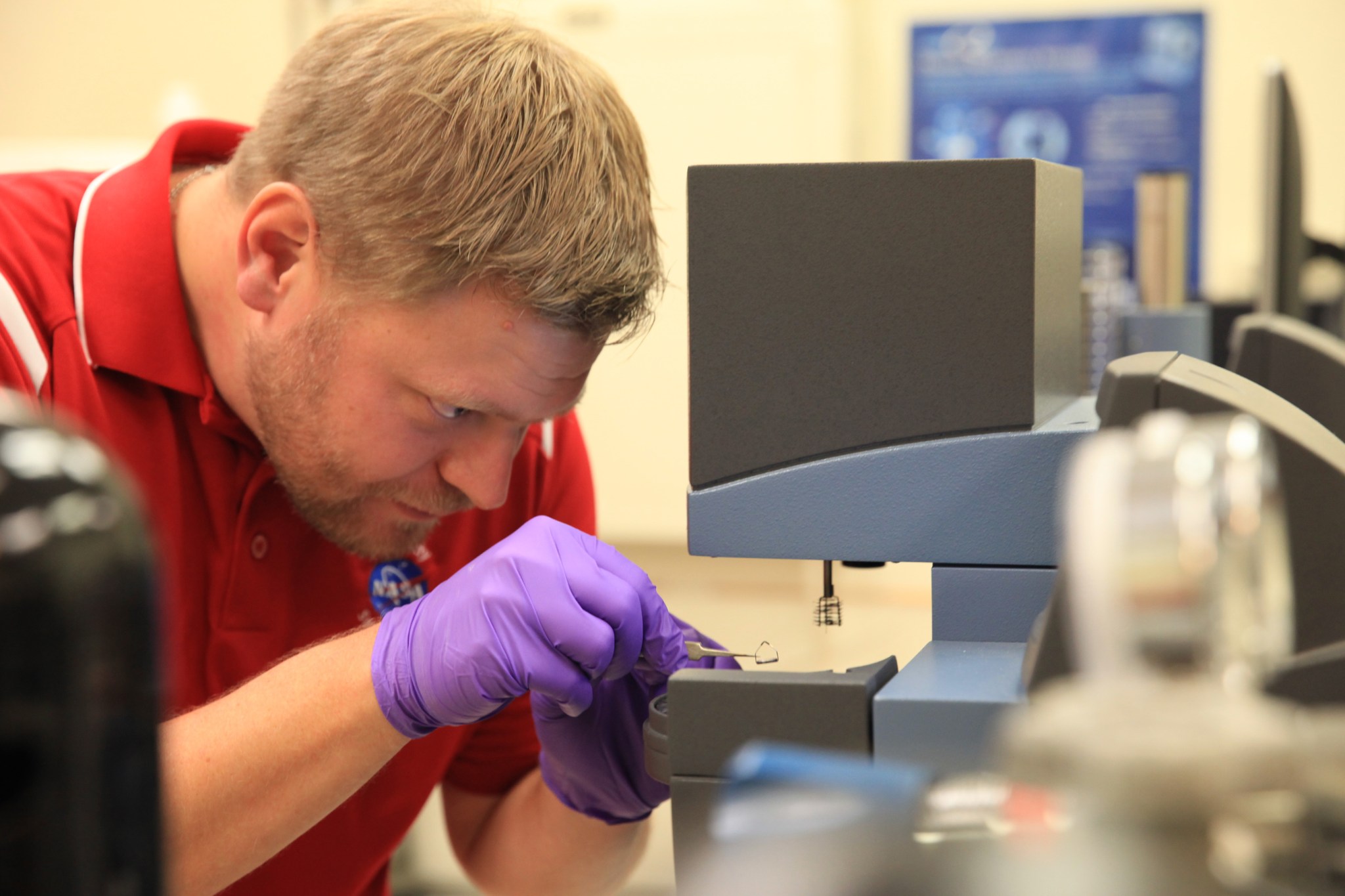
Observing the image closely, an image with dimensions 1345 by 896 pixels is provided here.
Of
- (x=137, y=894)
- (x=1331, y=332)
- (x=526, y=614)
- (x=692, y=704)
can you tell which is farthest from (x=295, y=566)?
(x=1331, y=332)

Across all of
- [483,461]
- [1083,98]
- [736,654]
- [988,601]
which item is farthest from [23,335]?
[1083,98]

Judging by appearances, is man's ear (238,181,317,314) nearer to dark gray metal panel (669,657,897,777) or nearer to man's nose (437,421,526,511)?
man's nose (437,421,526,511)

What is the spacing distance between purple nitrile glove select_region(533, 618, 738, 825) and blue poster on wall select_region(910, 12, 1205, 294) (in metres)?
2.28

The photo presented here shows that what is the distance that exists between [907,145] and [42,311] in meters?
2.41

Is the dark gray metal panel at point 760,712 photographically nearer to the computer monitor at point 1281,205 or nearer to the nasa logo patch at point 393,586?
the nasa logo patch at point 393,586

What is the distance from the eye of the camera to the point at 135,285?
985 mm

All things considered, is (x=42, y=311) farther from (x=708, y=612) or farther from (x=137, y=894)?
(x=708, y=612)

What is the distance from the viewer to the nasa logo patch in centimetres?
110

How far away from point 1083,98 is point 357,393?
244cm

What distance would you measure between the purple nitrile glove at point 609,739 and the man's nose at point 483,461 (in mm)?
179

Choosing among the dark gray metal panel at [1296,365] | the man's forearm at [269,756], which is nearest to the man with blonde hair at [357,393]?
the man's forearm at [269,756]

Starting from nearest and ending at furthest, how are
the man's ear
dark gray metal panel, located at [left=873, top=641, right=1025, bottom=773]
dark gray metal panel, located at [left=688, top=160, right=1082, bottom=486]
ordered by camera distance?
1. dark gray metal panel, located at [left=873, top=641, right=1025, bottom=773]
2. dark gray metal panel, located at [left=688, top=160, right=1082, bottom=486]
3. the man's ear

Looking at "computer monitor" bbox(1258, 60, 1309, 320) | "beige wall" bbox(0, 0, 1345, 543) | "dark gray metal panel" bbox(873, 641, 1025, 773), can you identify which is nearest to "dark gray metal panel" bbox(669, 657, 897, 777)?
"dark gray metal panel" bbox(873, 641, 1025, 773)

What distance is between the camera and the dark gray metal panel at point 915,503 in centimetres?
71
